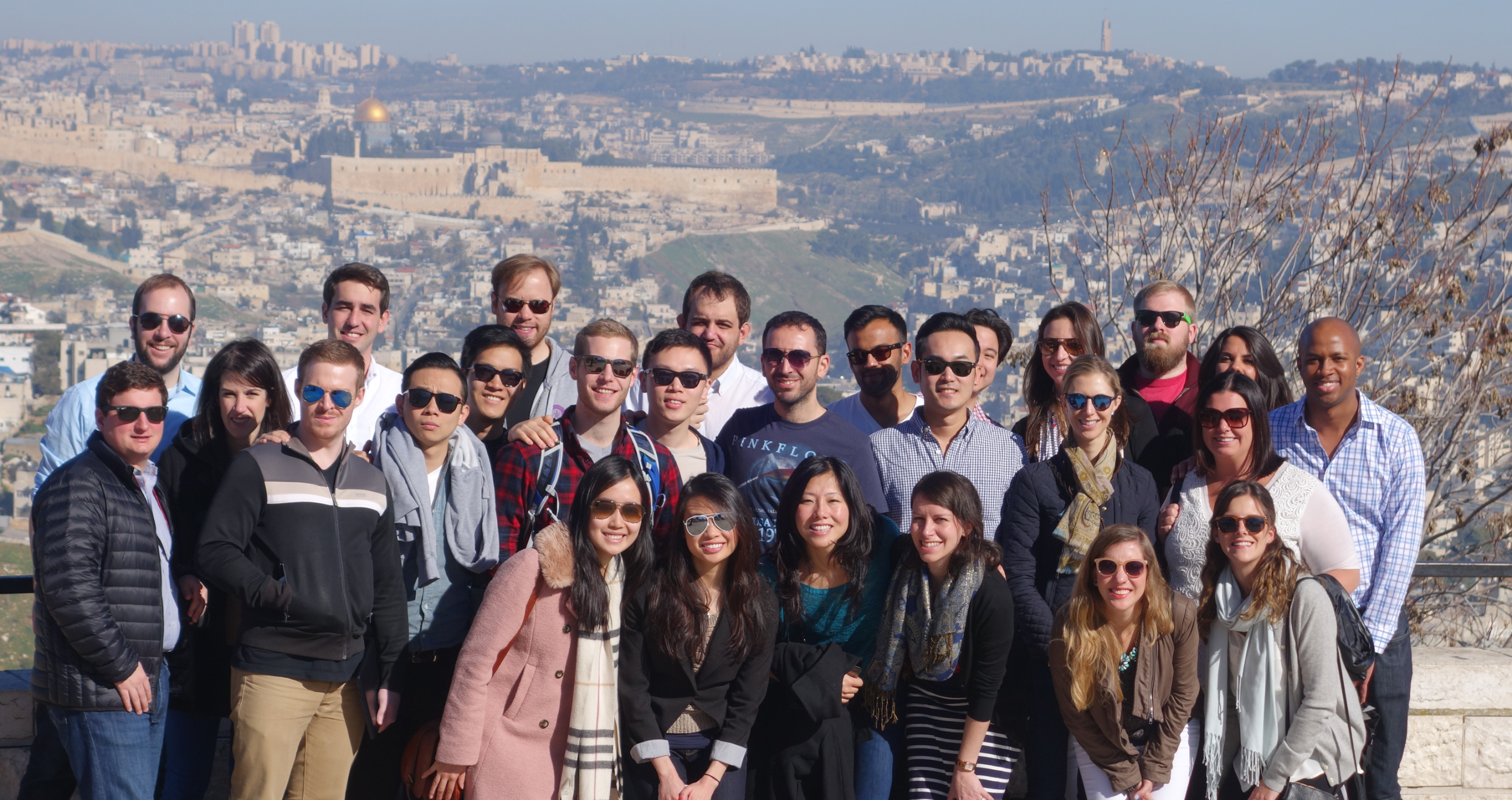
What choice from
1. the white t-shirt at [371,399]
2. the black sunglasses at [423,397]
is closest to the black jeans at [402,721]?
the black sunglasses at [423,397]

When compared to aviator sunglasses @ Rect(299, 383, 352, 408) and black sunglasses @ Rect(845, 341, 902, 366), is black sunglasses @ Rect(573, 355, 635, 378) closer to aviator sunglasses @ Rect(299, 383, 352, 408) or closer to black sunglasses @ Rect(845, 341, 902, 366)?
aviator sunglasses @ Rect(299, 383, 352, 408)

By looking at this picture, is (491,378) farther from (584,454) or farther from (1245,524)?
(1245,524)

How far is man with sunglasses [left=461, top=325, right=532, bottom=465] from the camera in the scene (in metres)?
3.23

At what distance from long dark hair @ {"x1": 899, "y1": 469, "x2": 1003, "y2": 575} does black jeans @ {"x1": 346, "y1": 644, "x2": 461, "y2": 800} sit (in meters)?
1.13

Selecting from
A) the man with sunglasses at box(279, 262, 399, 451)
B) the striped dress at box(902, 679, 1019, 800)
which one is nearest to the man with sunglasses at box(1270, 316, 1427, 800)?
the striped dress at box(902, 679, 1019, 800)

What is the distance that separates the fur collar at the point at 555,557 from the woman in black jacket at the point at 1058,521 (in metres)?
1.04

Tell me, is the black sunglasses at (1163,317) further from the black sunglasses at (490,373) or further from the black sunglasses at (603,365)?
the black sunglasses at (490,373)

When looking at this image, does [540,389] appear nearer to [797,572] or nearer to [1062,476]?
[797,572]

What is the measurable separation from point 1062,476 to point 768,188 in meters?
119

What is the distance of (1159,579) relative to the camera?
2693 mm

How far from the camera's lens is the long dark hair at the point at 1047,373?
3469mm

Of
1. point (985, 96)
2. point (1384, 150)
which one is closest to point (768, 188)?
point (985, 96)

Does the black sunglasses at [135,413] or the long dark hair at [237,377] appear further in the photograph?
the long dark hair at [237,377]

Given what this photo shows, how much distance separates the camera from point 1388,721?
306cm
